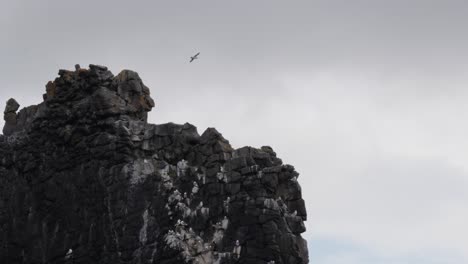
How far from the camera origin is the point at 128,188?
492 feet

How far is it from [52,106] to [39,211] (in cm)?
1253

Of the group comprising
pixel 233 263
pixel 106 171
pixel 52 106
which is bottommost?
pixel 233 263

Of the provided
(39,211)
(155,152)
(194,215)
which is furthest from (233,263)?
(39,211)

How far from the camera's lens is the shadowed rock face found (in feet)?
480

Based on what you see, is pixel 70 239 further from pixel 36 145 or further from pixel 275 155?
pixel 275 155

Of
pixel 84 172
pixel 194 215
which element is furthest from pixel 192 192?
pixel 84 172

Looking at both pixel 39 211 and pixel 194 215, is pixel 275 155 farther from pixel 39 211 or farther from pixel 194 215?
pixel 39 211

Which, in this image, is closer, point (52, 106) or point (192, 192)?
point (192, 192)

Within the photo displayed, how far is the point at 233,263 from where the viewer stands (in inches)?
5719

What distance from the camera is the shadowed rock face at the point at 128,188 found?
146m

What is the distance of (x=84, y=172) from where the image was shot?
15475 cm

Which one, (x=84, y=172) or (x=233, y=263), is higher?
(x=84, y=172)

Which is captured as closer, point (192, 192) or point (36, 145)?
point (192, 192)

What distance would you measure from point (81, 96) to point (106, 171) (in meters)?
11.4
